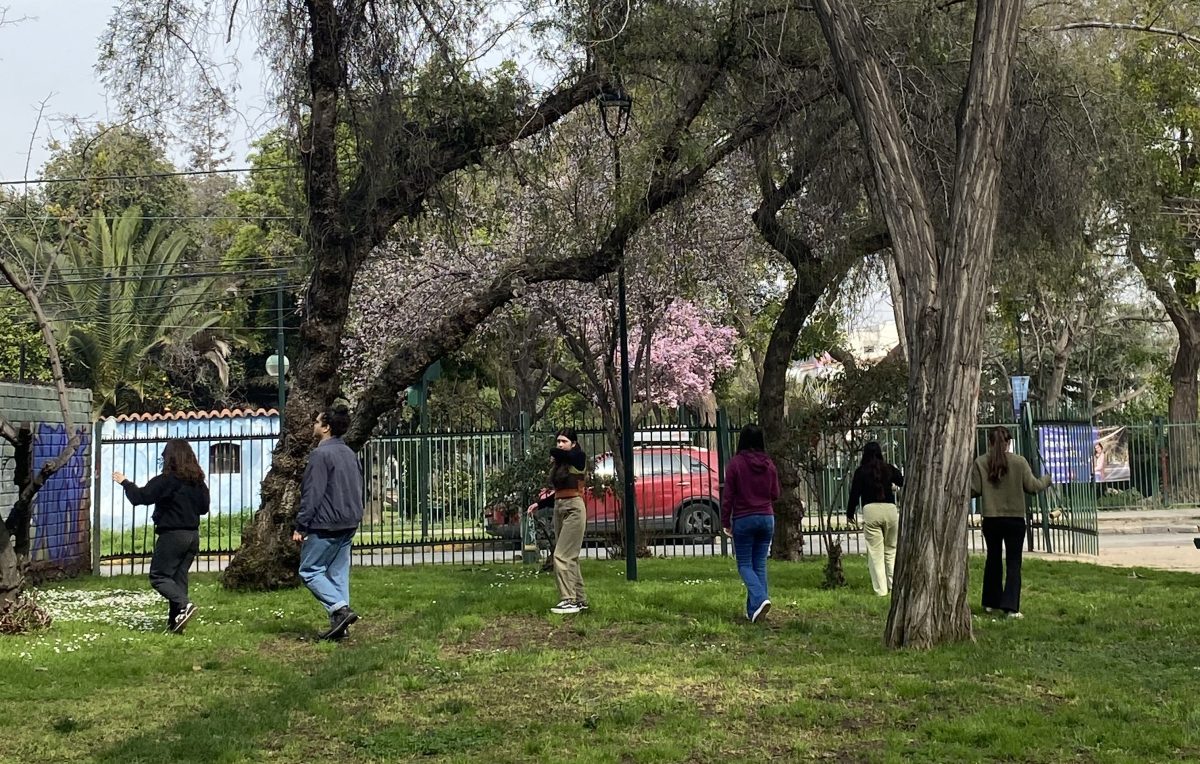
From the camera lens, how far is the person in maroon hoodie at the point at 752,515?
31.0 ft

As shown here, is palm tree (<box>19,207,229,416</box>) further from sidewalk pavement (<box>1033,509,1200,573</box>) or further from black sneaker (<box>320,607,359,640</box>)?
black sneaker (<box>320,607,359,640</box>)

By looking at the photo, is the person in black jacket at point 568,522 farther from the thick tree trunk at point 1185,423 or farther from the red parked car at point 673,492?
the thick tree trunk at point 1185,423

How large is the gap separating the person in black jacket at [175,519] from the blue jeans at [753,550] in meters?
4.47

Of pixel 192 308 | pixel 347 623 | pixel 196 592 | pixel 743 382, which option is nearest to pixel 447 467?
pixel 196 592

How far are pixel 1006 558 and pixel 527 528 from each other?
26.0 ft

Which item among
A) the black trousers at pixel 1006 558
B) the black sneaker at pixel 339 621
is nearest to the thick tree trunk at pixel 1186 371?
the black trousers at pixel 1006 558

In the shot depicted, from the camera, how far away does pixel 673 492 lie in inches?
698

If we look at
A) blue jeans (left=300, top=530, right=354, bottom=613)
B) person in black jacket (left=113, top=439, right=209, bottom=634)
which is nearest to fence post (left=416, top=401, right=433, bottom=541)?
person in black jacket (left=113, top=439, right=209, bottom=634)

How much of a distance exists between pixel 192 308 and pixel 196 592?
83.6 feet

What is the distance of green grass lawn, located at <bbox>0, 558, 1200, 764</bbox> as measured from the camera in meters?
5.61

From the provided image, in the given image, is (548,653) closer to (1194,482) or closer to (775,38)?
(775,38)

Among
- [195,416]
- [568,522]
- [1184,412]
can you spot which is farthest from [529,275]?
[1184,412]

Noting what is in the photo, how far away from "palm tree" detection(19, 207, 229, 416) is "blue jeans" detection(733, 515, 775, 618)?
24.0m

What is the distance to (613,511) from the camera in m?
16.9
